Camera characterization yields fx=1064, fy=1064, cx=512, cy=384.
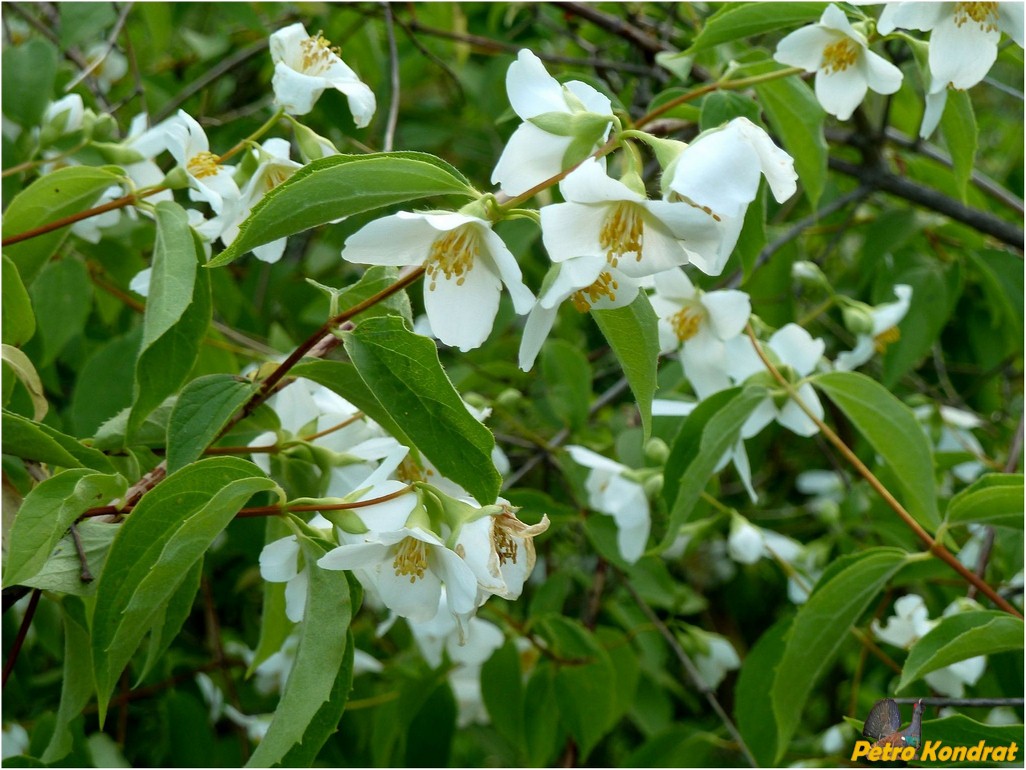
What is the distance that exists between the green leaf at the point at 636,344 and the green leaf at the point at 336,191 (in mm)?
187

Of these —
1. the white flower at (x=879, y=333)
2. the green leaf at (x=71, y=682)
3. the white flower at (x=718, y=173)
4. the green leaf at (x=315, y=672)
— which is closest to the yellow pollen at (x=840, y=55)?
the white flower at (x=718, y=173)

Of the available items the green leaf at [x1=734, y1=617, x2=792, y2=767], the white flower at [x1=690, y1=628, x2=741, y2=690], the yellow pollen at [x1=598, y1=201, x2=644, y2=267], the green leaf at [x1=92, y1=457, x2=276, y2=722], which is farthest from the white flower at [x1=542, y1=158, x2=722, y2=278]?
the white flower at [x1=690, y1=628, x2=741, y2=690]

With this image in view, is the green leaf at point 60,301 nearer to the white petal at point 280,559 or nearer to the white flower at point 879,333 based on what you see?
the white petal at point 280,559

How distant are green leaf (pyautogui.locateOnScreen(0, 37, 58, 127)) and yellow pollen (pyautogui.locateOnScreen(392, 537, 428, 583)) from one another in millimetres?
1082

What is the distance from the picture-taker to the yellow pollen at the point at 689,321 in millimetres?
1506

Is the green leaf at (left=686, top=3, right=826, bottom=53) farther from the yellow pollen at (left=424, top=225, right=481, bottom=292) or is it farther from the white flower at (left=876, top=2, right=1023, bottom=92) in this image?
the yellow pollen at (left=424, top=225, right=481, bottom=292)

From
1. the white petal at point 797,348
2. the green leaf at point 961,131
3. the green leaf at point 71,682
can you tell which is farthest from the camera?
the white petal at point 797,348

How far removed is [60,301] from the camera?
5.21ft

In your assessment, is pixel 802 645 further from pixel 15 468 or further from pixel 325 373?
pixel 15 468

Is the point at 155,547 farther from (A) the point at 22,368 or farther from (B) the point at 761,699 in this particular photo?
(B) the point at 761,699

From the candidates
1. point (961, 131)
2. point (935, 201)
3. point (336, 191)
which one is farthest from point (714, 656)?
point (336, 191)

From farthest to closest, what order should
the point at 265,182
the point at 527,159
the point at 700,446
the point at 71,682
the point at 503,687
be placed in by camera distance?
the point at 503,687 < the point at 700,446 < the point at 265,182 < the point at 71,682 < the point at 527,159

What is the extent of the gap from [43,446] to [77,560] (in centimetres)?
13

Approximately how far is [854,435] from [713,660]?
763mm
